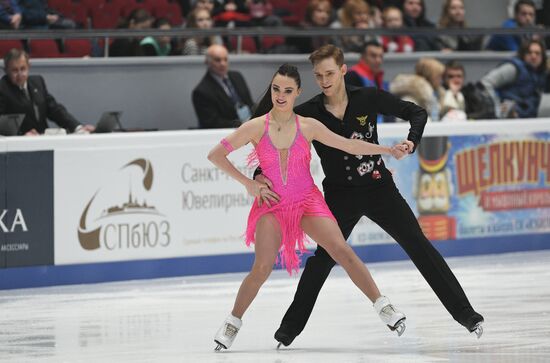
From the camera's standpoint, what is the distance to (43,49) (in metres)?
11.5

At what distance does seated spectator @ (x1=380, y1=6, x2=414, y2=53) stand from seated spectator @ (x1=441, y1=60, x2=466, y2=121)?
103 centimetres

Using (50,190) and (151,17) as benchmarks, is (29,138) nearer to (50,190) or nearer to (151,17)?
(50,190)

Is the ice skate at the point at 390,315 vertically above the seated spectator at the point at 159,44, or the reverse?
the seated spectator at the point at 159,44

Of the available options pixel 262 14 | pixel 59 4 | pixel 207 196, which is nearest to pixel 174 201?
pixel 207 196

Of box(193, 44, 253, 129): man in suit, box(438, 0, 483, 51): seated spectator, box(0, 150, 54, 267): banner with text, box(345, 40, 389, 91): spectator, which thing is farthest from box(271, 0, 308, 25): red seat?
box(0, 150, 54, 267): banner with text

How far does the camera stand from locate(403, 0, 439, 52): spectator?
13.4 m

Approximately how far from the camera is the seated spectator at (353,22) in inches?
496

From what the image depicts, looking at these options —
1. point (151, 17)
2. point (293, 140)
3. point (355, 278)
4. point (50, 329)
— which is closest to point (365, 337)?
point (355, 278)

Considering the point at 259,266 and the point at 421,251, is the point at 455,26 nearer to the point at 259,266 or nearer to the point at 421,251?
the point at 421,251

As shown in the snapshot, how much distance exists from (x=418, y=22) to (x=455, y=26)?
22.0 inches

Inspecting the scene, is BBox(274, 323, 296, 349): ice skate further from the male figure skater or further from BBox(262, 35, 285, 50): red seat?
BBox(262, 35, 285, 50): red seat

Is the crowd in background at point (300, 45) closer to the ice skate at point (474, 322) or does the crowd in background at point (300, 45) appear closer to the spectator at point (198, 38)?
the spectator at point (198, 38)

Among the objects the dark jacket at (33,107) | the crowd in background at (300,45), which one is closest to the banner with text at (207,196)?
the crowd in background at (300,45)

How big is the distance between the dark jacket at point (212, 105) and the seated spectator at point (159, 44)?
0.82 m
